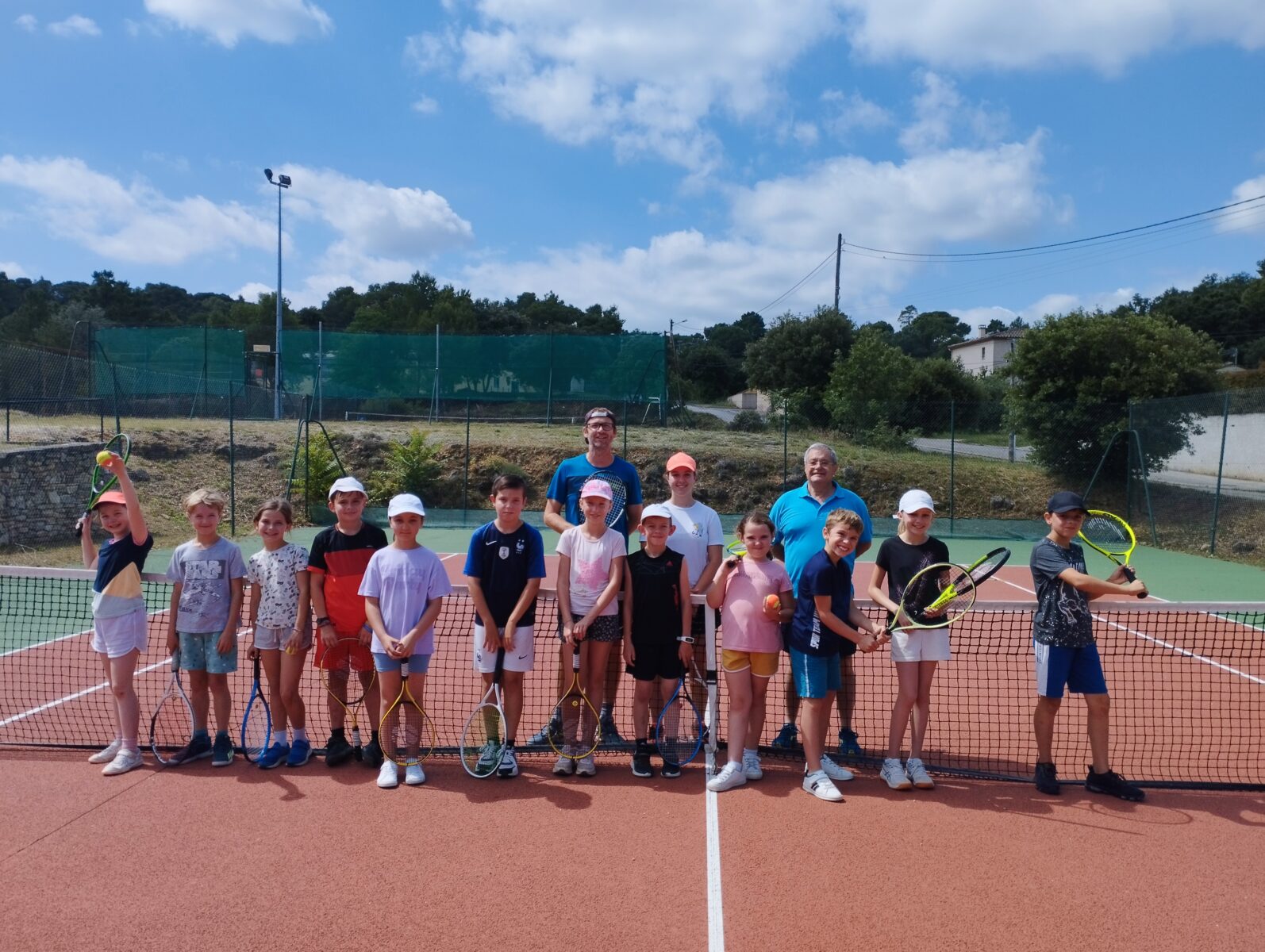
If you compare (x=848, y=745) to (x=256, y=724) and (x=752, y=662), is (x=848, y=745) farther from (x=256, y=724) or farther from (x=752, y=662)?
(x=256, y=724)

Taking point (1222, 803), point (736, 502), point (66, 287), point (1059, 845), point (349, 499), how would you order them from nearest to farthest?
point (1059, 845)
point (1222, 803)
point (349, 499)
point (736, 502)
point (66, 287)

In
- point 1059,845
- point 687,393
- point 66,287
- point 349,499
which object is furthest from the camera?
point 66,287

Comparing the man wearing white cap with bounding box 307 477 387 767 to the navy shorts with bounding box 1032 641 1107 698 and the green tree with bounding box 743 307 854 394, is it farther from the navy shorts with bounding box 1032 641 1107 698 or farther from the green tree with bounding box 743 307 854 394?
the green tree with bounding box 743 307 854 394

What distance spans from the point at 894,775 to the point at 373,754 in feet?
8.78

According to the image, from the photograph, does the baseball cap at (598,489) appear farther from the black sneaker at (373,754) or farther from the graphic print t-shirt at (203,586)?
the graphic print t-shirt at (203,586)

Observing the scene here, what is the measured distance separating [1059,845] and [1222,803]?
114 centimetres

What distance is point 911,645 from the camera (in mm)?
4461

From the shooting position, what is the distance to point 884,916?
3.30 meters

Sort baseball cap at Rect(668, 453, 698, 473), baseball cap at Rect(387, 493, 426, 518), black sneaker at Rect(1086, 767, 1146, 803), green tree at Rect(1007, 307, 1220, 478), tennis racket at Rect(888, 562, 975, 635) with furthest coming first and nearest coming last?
green tree at Rect(1007, 307, 1220, 478)
baseball cap at Rect(668, 453, 698, 473)
baseball cap at Rect(387, 493, 426, 518)
black sneaker at Rect(1086, 767, 1146, 803)
tennis racket at Rect(888, 562, 975, 635)

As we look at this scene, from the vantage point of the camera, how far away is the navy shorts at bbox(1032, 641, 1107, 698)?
14.6ft

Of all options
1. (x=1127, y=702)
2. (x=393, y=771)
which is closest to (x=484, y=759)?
(x=393, y=771)

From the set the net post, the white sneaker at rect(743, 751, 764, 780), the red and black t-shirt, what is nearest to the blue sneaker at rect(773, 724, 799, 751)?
the white sneaker at rect(743, 751, 764, 780)

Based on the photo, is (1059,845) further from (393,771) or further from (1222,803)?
(393,771)

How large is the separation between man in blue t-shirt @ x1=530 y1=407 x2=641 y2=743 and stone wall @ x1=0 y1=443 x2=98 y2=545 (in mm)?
11639
